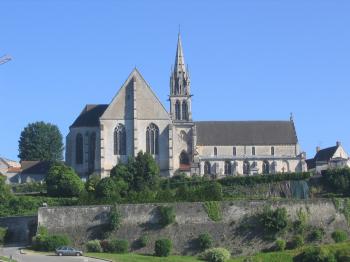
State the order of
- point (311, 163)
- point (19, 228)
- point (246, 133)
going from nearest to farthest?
point (19, 228), point (246, 133), point (311, 163)

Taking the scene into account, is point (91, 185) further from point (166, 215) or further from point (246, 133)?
point (246, 133)

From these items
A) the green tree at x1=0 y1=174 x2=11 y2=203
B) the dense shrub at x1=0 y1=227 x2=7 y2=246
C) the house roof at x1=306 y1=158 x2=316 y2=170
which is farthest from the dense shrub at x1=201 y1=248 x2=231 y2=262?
the house roof at x1=306 y1=158 x2=316 y2=170

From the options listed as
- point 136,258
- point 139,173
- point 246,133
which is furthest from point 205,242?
point 246,133

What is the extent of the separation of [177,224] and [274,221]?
6.27 meters

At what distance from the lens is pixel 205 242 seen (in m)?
55.2

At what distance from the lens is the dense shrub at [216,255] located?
170 ft

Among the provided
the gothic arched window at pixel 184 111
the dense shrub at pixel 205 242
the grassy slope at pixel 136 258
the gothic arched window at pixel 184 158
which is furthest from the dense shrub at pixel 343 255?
the gothic arched window at pixel 184 111

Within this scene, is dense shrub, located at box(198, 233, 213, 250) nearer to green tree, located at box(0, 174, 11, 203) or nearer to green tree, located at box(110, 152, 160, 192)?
green tree, located at box(0, 174, 11, 203)

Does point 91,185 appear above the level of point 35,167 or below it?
below

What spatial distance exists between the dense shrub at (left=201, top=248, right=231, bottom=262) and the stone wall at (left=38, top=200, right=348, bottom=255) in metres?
2.60

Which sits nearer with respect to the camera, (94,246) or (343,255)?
(343,255)

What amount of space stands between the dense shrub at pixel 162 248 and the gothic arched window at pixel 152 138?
35414 millimetres

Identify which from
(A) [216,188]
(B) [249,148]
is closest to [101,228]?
(A) [216,188]

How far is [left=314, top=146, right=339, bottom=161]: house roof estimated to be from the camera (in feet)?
318
